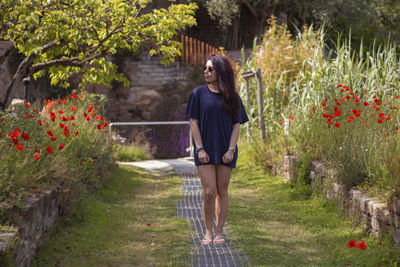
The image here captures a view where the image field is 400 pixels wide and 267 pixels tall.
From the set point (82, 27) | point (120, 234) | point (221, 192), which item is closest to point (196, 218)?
point (120, 234)

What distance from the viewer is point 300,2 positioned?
2084 cm

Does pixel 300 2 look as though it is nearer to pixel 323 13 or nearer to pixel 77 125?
pixel 323 13

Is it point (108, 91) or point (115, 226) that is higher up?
point (108, 91)

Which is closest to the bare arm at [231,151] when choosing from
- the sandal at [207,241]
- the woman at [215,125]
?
the woman at [215,125]

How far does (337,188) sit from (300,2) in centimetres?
1655

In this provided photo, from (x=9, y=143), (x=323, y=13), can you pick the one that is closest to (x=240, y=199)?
(x=9, y=143)

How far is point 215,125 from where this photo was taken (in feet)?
14.2

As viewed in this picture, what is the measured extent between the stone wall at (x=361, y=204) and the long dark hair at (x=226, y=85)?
1.50 meters

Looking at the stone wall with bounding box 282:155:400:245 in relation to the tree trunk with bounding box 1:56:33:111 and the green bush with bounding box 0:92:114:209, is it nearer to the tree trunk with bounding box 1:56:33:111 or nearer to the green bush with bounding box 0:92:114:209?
the green bush with bounding box 0:92:114:209

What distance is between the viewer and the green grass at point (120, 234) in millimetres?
4328

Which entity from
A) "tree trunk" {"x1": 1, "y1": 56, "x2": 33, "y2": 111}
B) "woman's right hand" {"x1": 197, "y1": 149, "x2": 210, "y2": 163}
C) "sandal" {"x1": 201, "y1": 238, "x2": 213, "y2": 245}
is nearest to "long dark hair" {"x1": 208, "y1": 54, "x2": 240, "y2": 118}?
"woman's right hand" {"x1": 197, "y1": 149, "x2": 210, "y2": 163}

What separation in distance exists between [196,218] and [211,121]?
2.04m

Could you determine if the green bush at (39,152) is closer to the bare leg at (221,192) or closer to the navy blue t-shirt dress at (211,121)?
the navy blue t-shirt dress at (211,121)

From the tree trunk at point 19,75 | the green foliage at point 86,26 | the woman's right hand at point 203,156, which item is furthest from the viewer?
the tree trunk at point 19,75
